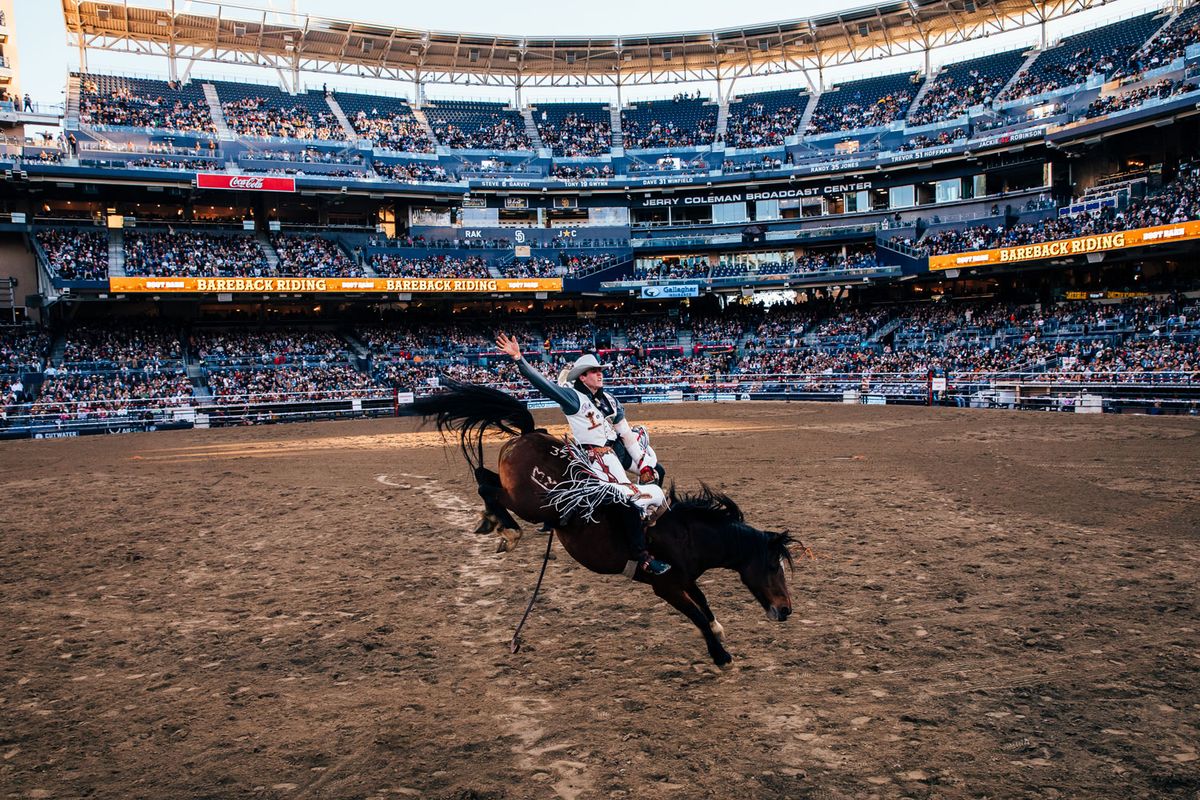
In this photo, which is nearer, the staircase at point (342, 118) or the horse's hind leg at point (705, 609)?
the horse's hind leg at point (705, 609)

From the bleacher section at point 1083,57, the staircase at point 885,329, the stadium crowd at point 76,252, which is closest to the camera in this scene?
the stadium crowd at point 76,252

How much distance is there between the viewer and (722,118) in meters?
56.7

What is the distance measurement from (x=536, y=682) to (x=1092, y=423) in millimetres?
23206

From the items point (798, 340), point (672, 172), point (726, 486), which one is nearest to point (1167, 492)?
point (726, 486)

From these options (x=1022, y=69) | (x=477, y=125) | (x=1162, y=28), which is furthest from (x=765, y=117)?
(x=1162, y=28)

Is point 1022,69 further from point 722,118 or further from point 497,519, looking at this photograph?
point 497,519

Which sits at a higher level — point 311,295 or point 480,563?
point 311,295

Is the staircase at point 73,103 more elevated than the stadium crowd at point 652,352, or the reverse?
the staircase at point 73,103

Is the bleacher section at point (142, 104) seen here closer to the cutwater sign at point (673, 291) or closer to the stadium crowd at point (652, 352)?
the stadium crowd at point (652, 352)

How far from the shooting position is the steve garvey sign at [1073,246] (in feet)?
100

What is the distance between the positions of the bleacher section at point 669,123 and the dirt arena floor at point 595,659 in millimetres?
47237

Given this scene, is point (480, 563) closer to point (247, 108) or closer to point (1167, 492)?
point (1167, 492)

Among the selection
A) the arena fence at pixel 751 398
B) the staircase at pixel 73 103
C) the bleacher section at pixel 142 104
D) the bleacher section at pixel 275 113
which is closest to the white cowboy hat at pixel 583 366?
the arena fence at pixel 751 398

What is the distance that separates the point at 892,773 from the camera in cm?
433
